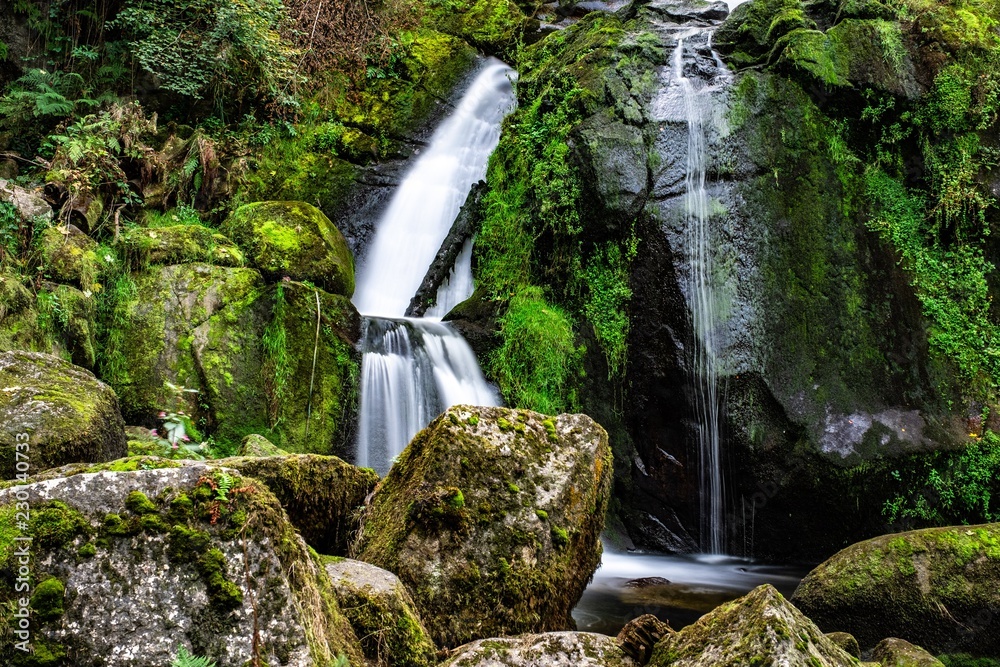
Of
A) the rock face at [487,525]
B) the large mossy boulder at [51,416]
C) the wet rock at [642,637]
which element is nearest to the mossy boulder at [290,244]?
the large mossy boulder at [51,416]

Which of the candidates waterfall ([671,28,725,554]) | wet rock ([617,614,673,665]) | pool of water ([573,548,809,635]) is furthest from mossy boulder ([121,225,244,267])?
wet rock ([617,614,673,665])

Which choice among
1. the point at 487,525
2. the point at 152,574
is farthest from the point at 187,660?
the point at 487,525

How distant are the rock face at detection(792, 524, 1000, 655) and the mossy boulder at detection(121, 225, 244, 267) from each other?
6.69m

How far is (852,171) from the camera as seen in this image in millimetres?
8523

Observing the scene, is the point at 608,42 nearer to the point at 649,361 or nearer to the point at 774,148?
the point at 774,148

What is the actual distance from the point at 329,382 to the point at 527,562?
4504 millimetres

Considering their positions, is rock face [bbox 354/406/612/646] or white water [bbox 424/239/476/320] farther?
white water [bbox 424/239/476/320]

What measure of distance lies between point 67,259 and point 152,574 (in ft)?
19.8

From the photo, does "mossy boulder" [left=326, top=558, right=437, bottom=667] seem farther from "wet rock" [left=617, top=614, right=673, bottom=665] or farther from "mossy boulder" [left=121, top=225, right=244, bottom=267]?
"mossy boulder" [left=121, top=225, right=244, bottom=267]

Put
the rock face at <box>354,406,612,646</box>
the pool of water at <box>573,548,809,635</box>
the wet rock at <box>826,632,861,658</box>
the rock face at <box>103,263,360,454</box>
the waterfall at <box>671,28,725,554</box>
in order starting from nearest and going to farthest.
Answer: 1. the rock face at <box>354,406,612,646</box>
2. the wet rock at <box>826,632,861,658</box>
3. the pool of water at <box>573,548,809,635</box>
4. the rock face at <box>103,263,360,454</box>
5. the waterfall at <box>671,28,725,554</box>

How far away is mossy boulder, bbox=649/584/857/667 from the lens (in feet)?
6.86

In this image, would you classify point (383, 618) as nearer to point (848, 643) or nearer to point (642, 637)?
point (642, 637)

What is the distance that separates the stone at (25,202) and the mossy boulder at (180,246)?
80 cm

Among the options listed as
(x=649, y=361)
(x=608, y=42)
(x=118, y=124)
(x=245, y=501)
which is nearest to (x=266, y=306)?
(x=118, y=124)
